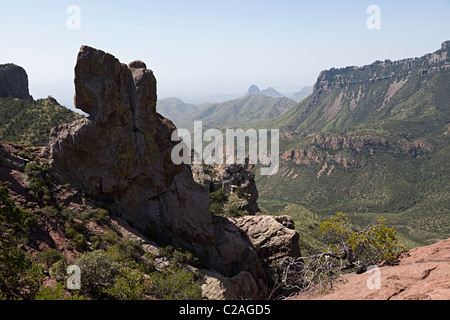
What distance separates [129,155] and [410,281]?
31.9m

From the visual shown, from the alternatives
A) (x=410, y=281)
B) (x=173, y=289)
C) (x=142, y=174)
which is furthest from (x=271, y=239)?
(x=410, y=281)

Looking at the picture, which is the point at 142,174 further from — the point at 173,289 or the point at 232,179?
the point at 232,179

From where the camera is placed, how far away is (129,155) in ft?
114

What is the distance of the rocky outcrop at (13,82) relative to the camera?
274 ft

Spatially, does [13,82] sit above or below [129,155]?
Result: above

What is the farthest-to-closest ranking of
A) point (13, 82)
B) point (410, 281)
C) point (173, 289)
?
point (13, 82)
point (173, 289)
point (410, 281)

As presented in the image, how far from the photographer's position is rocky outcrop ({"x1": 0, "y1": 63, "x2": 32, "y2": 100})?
83.6 metres

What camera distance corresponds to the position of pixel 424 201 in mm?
168125

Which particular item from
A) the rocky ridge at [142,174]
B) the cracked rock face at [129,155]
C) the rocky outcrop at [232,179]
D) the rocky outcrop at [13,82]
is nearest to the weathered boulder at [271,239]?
the rocky ridge at [142,174]

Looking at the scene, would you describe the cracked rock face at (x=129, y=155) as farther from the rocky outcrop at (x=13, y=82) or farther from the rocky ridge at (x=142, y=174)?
the rocky outcrop at (x=13, y=82)

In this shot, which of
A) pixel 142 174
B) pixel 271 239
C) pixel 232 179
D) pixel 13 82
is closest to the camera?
pixel 142 174
